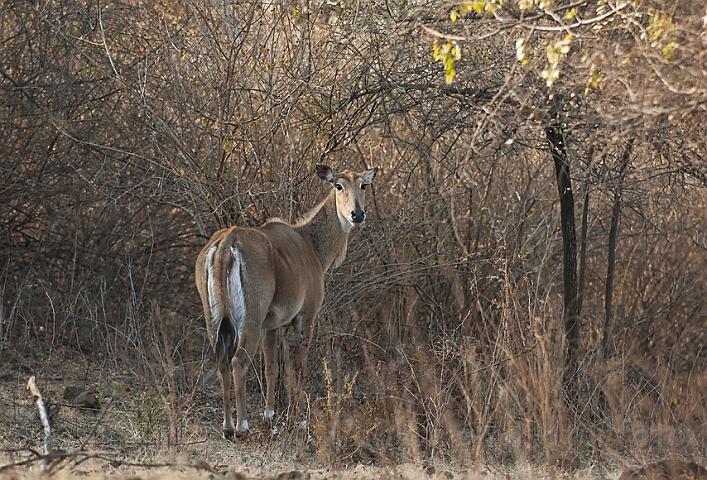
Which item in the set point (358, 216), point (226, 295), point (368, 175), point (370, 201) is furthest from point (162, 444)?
point (370, 201)

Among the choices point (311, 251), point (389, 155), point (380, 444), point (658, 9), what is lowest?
point (380, 444)

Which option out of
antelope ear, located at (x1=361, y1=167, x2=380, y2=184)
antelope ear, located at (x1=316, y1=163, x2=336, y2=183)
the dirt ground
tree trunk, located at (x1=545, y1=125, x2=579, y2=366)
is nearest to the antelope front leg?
the dirt ground

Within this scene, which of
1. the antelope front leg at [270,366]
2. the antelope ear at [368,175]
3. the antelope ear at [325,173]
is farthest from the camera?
the antelope ear at [368,175]

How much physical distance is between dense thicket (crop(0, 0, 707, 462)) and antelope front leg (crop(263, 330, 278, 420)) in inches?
17.5

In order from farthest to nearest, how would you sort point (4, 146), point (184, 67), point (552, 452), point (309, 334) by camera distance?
point (4, 146), point (184, 67), point (309, 334), point (552, 452)

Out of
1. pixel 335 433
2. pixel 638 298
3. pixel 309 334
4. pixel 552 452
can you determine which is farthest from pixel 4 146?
pixel 638 298

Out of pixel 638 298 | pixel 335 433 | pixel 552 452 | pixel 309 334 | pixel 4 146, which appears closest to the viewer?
pixel 552 452

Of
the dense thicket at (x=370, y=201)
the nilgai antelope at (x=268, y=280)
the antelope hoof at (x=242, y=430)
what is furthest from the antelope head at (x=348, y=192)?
the antelope hoof at (x=242, y=430)

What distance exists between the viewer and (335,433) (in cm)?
771

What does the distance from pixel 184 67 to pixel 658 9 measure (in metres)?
4.93

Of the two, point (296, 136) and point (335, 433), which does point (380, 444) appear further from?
point (296, 136)

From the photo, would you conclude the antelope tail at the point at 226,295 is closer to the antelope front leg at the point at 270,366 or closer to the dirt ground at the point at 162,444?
the dirt ground at the point at 162,444

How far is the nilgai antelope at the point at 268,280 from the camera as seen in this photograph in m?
8.12

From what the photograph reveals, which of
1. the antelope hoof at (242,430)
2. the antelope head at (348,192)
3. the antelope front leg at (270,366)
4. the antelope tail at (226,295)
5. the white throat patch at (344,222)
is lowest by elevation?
the antelope hoof at (242,430)
